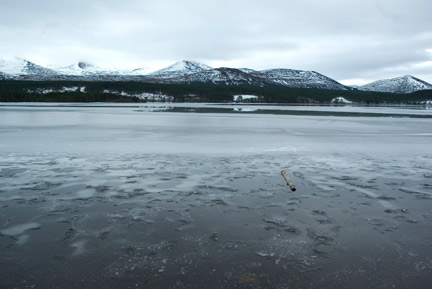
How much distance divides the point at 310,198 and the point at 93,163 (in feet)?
29.3

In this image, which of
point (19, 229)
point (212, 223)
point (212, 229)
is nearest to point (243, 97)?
point (212, 223)

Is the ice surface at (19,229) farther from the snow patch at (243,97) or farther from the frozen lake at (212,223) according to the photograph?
the snow patch at (243,97)

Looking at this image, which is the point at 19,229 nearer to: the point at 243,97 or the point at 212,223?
the point at 212,223

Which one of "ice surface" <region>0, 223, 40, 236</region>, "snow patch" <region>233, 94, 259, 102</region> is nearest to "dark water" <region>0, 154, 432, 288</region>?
"ice surface" <region>0, 223, 40, 236</region>

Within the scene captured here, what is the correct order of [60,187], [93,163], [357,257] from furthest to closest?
1. [93,163]
2. [60,187]
3. [357,257]

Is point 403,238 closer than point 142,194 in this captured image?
Yes

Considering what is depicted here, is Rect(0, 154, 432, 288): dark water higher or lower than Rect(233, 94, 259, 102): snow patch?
lower

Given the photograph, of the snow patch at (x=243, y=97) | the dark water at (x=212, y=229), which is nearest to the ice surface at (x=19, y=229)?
the dark water at (x=212, y=229)

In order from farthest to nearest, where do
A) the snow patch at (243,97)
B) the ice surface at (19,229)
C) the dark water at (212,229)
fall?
the snow patch at (243,97)
the ice surface at (19,229)
the dark water at (212,229)

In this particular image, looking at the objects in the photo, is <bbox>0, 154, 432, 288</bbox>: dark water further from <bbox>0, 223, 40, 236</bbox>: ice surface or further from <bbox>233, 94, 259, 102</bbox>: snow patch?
<bbox>233, 94, 259, 102</bbox>: snow patch

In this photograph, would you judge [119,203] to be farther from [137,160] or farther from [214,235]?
[137,160]

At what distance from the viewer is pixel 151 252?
20.6ft

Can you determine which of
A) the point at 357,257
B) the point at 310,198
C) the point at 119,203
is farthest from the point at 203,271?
the point at 310,198

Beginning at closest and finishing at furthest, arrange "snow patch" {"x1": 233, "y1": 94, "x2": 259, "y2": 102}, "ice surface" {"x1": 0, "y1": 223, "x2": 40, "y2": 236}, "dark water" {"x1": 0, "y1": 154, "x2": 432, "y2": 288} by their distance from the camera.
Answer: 1. "dark water" {"x1": 0, "y1": 154, "x2": 432, "y2": 288}
2. "ice surface" {"x1": 0, "y1": 223, "x2": 40, "y2": 236}
3. "snow patch" {"x1": 233, "y1": 94, "x2": 259, "y2": 102}
